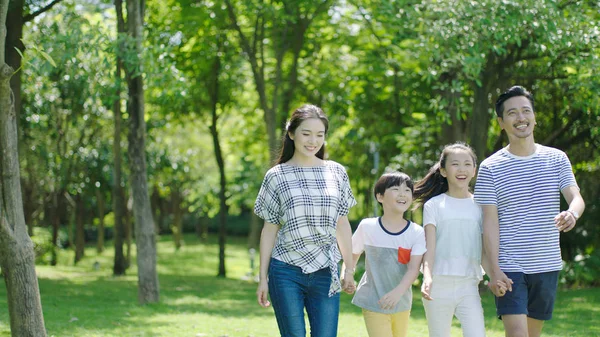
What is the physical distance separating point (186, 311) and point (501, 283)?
6.96 metres

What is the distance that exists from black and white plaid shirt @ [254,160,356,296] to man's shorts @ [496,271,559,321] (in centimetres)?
107

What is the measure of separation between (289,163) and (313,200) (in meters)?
0.33

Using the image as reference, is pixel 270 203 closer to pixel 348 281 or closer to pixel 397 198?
pixel 348 281

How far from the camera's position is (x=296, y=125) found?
4.68m


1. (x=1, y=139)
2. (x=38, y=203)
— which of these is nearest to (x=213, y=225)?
(x=38, y=203)

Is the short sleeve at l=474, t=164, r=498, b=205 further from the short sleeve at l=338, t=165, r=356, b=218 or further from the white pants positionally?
the short sleeve at l=338, t=165, r=356, b=218

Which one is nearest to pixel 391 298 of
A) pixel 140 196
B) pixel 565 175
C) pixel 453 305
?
pixel 453 305

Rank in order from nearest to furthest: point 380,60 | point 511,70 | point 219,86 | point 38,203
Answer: point 511,70 < point 380,60 < point 219,86 < point 38,203

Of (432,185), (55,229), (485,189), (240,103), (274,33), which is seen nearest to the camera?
(485,189)

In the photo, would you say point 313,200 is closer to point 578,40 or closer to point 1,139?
point 1,139

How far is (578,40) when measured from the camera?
34.6 feet

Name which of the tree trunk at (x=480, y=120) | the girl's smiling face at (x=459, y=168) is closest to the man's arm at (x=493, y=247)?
the girl's smiling face at (x=459, y=168)

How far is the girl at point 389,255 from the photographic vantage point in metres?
5.00

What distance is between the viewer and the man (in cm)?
477
